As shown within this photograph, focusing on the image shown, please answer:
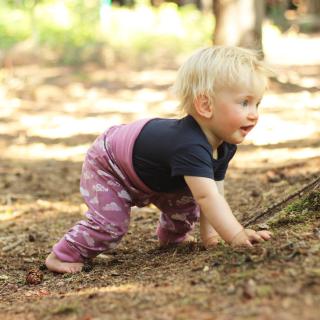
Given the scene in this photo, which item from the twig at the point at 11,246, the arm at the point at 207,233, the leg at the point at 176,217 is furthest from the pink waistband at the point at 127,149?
the twig at the point at 11,246

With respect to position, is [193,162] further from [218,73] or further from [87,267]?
[87,267]

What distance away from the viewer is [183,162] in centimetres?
296

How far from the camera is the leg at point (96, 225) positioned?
336 cm

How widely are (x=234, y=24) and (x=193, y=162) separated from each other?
6.96 m

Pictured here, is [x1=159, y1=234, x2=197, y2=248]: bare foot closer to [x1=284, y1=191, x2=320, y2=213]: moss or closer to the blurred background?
[x1=284, y1=191, x2=320, y2=213]: moss

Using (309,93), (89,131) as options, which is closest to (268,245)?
(89,131)

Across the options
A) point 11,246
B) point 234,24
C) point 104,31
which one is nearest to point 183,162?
point 11,246

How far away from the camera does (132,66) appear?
47.9ft

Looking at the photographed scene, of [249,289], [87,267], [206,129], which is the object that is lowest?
[87,267]

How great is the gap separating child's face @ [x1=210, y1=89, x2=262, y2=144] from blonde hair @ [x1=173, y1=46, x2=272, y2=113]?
0.03m

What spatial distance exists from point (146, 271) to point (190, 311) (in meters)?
0.88

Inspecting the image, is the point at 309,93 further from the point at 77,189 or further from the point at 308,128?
the point at 77,189

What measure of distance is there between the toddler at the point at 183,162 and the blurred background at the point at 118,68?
0.38 metres

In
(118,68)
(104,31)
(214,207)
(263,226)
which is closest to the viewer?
(214,207)
